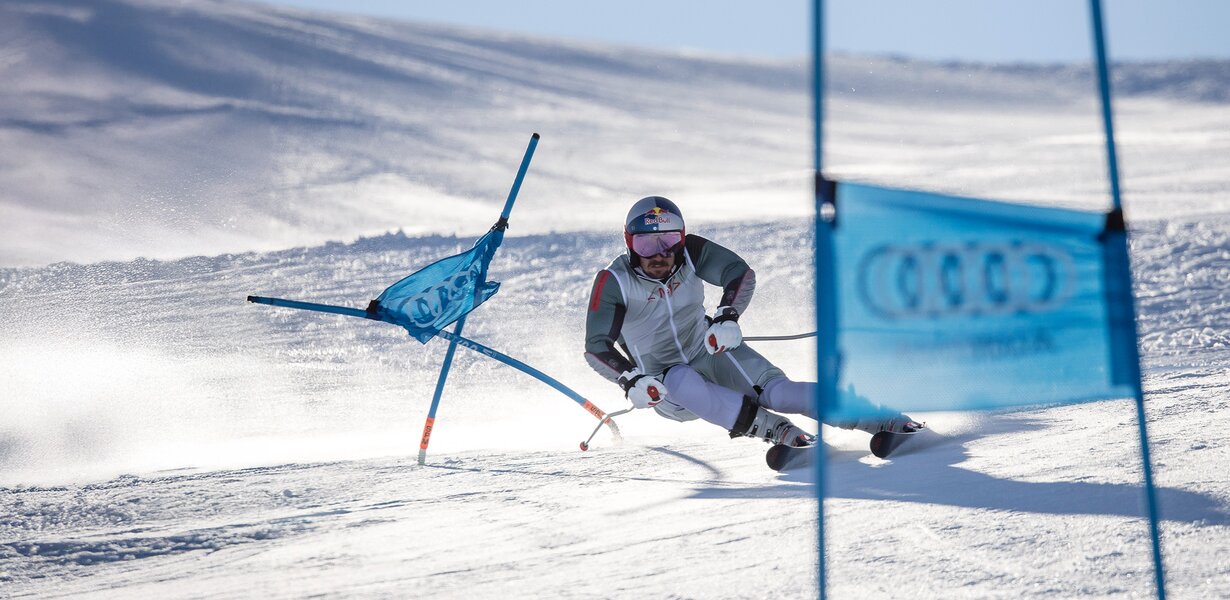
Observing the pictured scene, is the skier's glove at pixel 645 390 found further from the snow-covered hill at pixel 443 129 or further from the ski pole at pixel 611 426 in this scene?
the snow-covered hill at pixel 443 129

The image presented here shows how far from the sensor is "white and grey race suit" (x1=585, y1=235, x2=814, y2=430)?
17.5 feet

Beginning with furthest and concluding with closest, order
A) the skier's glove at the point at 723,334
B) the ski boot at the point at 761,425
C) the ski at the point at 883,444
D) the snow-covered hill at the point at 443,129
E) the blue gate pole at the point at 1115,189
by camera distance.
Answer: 1. the snow-covered hill at the point at 443,129
2. the skier's glove at the point at 723,334
3. the ski boot at the point at 761,425
4. the ski at the point at 883,444
5. the blue gate pole at the point at 1115,189

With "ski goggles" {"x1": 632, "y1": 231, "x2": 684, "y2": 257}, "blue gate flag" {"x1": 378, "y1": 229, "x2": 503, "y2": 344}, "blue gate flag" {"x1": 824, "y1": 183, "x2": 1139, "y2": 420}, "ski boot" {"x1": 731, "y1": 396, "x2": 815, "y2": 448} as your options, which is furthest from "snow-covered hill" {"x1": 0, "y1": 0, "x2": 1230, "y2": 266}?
"blue gate flag" {"x1": 824, "y1": 183, "x2": 1139, "y2": 420}

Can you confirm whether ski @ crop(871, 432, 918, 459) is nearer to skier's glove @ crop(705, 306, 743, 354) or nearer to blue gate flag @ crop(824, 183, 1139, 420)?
skier's glove @ crop(705, 306, 743, 354)

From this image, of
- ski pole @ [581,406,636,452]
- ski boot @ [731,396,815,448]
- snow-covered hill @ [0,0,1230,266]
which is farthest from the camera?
snow-covered hill @ [0,0,1230,266]

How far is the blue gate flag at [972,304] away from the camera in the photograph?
129 inches

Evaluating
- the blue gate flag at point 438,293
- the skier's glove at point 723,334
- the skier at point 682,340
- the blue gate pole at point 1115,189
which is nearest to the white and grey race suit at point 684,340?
the skier at point 682,340

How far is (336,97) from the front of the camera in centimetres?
2547

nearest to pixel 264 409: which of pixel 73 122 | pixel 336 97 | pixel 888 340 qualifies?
pixel 888 340

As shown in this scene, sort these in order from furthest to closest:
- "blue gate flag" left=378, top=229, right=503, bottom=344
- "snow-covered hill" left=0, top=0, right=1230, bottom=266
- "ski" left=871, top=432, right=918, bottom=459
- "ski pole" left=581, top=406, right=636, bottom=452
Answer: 1. "snow-covered hill" left=0, top=0, right=1230, bottom=266
2. "ski pole" left=581, top=406, right=636, bottom=452
3. "blue gate flag" left=378, top=229, right=503, bottom=344
4. "ski" left=871, top=432, right=918, bottom=459

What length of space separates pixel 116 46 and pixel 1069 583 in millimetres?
26224

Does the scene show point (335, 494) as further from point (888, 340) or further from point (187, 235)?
point (187, 235)

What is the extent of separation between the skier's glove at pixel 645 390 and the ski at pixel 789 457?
1.56ft

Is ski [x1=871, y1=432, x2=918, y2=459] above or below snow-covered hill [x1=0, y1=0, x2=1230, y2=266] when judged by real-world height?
below
